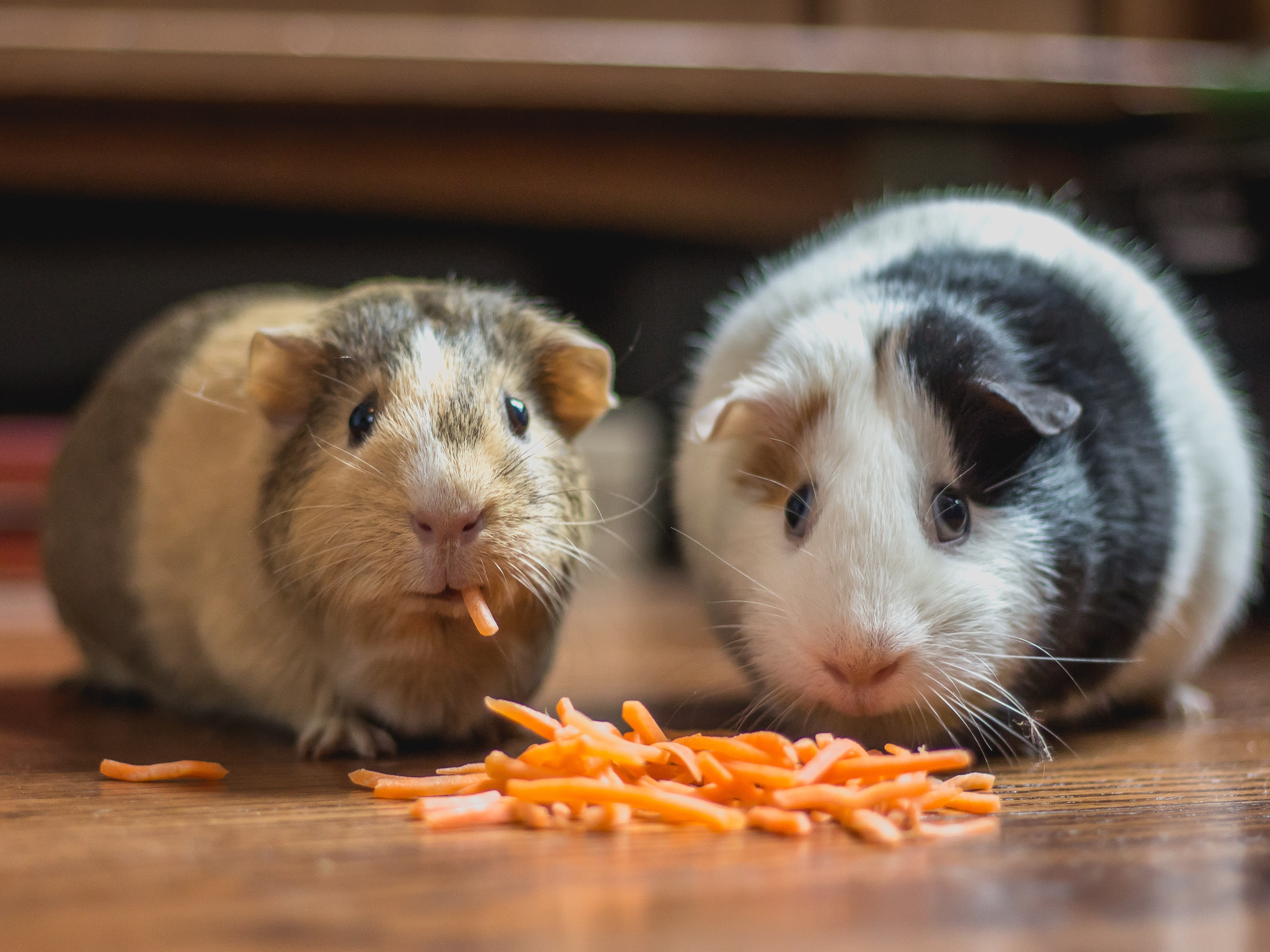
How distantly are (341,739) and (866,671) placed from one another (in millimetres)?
901

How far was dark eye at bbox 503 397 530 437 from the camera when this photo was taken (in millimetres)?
2037

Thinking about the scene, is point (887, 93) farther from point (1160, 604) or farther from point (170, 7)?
point (1160, 604)

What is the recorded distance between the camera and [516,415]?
80.5 inches

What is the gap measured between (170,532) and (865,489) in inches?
52.6

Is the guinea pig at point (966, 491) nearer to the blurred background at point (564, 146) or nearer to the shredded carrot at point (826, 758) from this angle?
the shredded carrot at point (826, 758)

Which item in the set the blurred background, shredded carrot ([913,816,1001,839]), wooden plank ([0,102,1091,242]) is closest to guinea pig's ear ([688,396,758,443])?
shredded carrot ([913,816,1001,839])

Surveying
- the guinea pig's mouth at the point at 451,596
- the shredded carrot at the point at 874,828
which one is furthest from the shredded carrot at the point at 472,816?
the shredded carrot at the point at 874,828

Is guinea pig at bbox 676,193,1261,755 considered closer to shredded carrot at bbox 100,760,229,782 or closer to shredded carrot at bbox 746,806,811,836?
shredded carrot at bbox 746,806,811,836

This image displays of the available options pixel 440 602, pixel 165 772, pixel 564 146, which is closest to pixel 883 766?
pixel 440 602

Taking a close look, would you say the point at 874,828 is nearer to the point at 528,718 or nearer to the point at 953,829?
the point at 953,829

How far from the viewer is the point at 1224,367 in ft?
11.0

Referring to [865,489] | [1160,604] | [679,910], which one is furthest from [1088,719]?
[679,910]

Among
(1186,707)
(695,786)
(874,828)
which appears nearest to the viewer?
(874,828)

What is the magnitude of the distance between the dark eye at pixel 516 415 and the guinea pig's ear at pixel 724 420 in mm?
299
